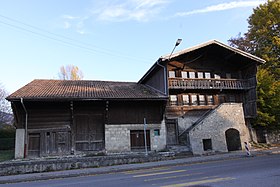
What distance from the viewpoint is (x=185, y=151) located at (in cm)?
1794

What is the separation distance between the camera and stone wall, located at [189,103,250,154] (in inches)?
711

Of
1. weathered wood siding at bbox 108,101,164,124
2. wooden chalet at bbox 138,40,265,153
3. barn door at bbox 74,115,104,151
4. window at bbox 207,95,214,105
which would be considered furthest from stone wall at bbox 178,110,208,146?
barn door at bbox 74,115,104,151

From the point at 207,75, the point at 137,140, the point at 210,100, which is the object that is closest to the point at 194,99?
the point at 210,100

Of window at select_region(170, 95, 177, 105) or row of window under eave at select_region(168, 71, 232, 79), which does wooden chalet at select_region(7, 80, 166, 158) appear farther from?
row of window under eave at select_region(168, 71, 232, 79)

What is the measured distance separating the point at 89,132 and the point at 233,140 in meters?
13.6

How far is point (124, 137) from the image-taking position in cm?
1920

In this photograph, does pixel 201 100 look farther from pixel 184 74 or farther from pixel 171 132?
pixel 171 132

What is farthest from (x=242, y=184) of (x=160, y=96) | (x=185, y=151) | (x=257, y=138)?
(x=257, y=138)

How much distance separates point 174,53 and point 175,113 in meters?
5.68

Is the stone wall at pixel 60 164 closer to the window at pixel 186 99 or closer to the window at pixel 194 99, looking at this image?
the window at pixel 186 99

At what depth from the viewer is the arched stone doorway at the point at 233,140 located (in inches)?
800

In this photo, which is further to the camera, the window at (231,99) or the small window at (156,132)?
the window at (231,99)

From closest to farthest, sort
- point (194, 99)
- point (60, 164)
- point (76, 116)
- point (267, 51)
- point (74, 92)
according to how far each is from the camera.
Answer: point (60, 164) → point (76, 116) → point (74, 92) → point (194, 99) → point (267, 51)

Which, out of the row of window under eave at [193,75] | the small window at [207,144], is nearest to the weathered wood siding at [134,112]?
the row of window under eave at [193,75]
